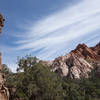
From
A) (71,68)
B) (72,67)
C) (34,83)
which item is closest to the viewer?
(34,83)

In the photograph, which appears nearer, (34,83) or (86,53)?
(34,83)

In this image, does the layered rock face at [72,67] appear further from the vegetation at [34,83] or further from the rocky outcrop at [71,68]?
the vegetation at [34,83]

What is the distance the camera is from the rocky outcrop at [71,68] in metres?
70.5

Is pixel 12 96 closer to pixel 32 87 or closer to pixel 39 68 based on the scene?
pixel 32 87

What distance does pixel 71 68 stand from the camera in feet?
244

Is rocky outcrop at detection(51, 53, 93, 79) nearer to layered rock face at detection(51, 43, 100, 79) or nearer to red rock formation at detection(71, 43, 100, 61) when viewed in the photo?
layered rock face at detection(51, 43, 100, 79)

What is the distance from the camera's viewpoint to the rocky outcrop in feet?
231

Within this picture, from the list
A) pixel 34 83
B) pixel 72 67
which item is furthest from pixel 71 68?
pixel 34 83

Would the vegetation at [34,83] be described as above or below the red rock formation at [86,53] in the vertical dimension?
below

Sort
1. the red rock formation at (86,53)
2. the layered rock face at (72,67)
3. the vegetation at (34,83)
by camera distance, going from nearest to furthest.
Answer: the vegetation at (34,83) → the layered rock face at (72,67) → the red rock formation at (86,53)

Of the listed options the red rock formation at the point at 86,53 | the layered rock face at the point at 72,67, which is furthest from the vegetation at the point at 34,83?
the red rock formation at the point at 86,53

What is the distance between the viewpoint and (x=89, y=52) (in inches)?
4803

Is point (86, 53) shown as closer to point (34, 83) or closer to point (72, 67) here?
point (72, 67)

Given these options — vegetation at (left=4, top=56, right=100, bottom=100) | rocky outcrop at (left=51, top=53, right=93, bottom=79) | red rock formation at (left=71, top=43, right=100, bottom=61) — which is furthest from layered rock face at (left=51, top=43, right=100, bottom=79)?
vegetation at (left=4, top=56, right=100, bottom=100)
